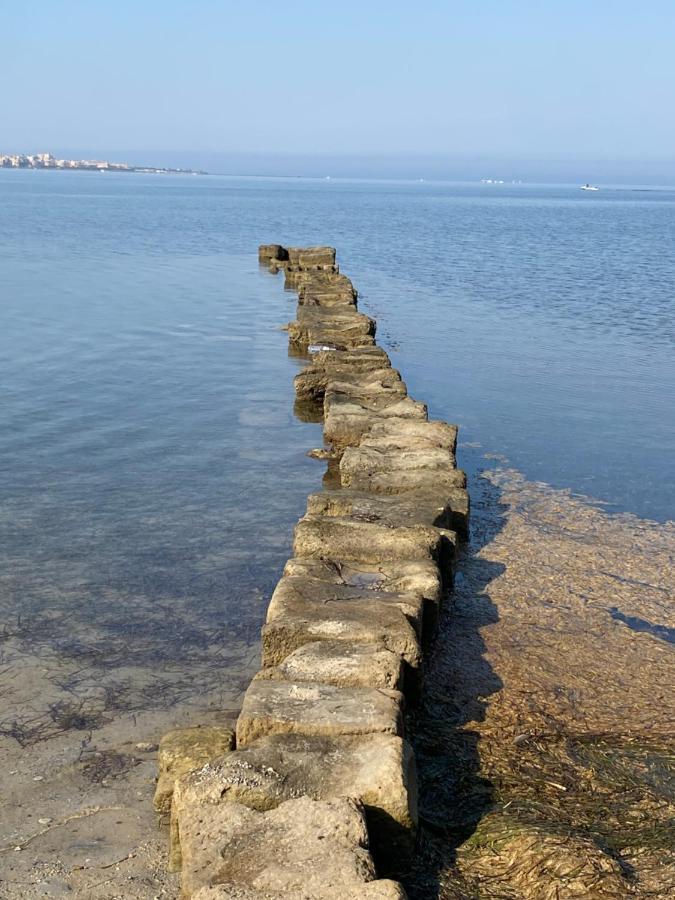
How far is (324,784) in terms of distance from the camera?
4.77m

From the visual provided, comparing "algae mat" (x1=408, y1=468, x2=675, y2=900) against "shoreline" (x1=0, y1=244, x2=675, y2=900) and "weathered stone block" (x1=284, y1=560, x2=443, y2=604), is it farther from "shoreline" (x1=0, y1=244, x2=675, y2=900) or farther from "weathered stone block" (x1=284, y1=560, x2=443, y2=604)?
"weathered stone block" (x1=284, y1=560, x2=443, y2=604)

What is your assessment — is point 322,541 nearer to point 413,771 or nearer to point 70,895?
point 413,771

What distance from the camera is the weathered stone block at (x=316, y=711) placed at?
203 inches

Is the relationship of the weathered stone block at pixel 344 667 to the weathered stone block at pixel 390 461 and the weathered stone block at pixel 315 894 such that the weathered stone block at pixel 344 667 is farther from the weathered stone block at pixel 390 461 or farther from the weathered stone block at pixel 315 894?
the weathered stone block at pixel 390 461

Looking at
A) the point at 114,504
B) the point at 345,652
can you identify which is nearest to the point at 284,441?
the point at 114,504

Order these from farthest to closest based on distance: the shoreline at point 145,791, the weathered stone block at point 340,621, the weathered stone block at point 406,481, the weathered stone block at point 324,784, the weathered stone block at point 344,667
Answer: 1. the weathered stone block at point 406,481
2. the weathered stone block at point 340,621
3. the weathered stone block at point 344,667
4. the shoreline at point 145,791
5. the weathered stone block at point 324,784

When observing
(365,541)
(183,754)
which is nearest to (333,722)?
(183,754)

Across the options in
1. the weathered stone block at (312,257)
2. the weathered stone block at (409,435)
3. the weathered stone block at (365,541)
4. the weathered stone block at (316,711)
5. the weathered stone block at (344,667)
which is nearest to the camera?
the weathered stone block at (316,711)

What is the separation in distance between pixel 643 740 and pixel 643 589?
256 cm

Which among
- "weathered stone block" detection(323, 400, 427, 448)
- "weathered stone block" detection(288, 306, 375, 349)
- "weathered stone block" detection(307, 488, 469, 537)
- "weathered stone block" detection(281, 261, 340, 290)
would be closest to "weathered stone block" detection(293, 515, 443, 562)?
"weathered stone block" detection(307, 488, 469, 537)

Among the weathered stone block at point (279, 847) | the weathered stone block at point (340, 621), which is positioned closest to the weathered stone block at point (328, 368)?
the weathered stone block at point (340, 621)

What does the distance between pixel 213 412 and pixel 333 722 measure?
8.90 metres

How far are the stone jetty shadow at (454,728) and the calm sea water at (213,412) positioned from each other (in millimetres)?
1488

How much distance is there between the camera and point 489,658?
283 inches
